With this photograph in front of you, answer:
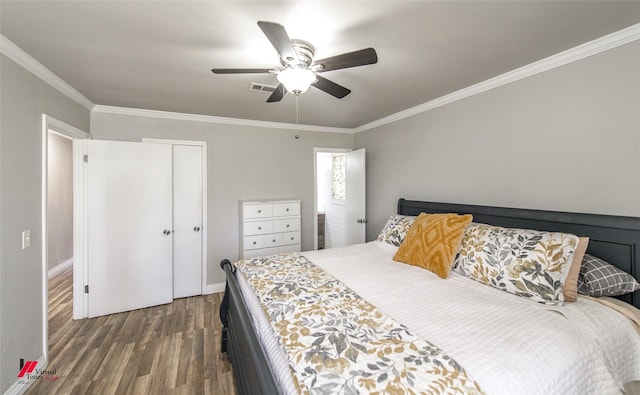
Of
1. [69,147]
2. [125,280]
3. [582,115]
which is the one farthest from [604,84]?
[69,147]

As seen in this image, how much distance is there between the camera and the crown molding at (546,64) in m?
1.60

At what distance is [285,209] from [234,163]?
0.98 m

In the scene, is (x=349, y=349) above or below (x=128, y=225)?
below

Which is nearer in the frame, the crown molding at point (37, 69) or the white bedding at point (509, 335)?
the white bedding at point (509, 335)

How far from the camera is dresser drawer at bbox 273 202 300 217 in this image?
11.9 ft

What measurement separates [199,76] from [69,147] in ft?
13.4

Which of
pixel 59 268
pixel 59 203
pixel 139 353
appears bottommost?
pixel 139 353

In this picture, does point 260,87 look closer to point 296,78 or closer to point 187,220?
point 296,78

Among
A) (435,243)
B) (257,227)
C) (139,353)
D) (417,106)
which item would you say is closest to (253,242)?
(257,227)

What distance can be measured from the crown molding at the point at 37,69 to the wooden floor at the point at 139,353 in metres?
2.31

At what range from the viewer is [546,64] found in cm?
194

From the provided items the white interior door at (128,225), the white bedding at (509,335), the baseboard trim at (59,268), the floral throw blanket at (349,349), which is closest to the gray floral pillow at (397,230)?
the white bedding at (509,335)

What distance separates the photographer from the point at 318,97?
2750 mm

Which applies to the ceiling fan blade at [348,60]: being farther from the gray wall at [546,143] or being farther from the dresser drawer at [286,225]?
the dresser drawer at [286,225]
